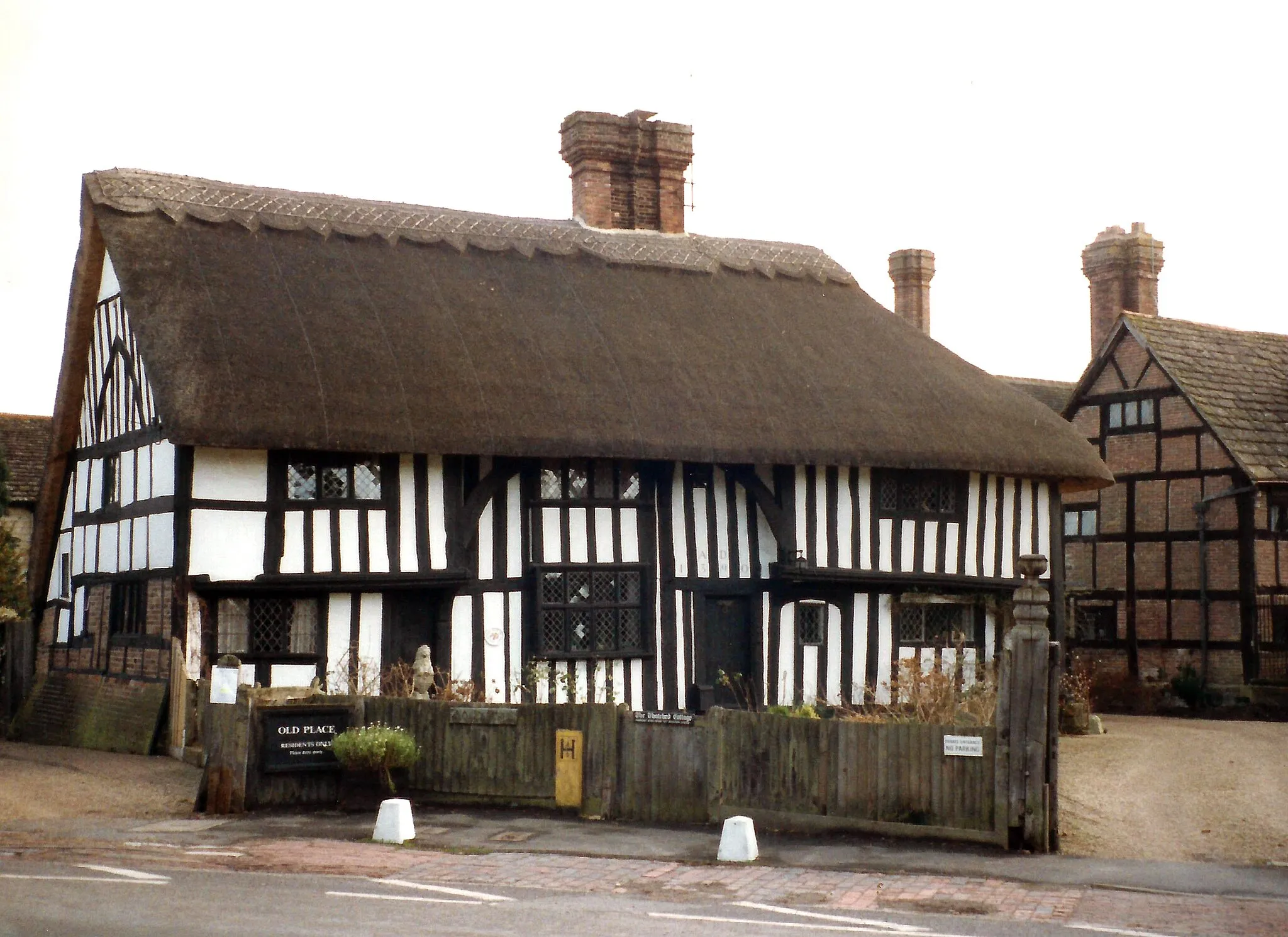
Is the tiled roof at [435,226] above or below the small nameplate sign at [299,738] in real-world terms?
above

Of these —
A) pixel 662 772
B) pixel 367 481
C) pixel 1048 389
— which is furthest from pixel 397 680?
pixel 1048 389

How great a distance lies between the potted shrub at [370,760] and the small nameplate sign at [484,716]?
47 centimetres

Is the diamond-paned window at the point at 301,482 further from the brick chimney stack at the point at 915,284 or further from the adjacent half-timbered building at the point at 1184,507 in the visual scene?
the brick chimney stack at the point at 915,284

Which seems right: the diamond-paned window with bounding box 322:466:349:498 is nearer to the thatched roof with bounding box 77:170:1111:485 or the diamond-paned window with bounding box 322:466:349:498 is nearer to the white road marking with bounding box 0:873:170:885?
the thatched roof with bounding box 77:170:1111:485

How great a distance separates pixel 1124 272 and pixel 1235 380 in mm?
4410

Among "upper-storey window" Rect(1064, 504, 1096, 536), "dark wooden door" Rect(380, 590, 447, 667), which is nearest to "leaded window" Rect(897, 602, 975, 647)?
"dark wooden door" Rect(380, 590, 447, 667)

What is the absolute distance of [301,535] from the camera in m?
18.5

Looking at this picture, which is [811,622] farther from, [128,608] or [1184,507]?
[1184,507]

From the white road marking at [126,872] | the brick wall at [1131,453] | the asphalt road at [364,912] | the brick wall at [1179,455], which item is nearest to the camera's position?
the asphalt road at [364,912]

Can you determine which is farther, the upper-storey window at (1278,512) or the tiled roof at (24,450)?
the tiled roof at (24,450)

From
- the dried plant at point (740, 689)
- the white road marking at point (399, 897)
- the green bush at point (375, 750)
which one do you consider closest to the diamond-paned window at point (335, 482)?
the green bush at point (375, 750)

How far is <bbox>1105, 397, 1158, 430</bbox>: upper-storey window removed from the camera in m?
28.8

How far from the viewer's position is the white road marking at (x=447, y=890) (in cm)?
1033

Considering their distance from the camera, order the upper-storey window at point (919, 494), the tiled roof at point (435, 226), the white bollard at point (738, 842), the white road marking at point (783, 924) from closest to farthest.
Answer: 1. the white road marking at point (783, 924)
2. the white bollard at point (738, 842)
3. the tiled roof at point (435, 226)
4. the upper-storey window at point (919, 494)
